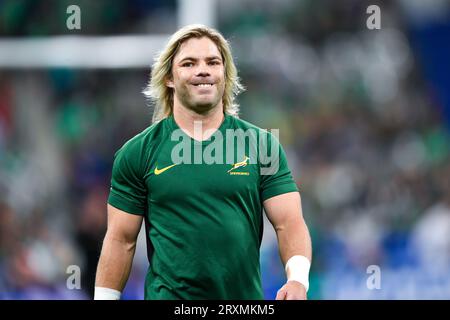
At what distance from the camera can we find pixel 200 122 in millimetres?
4355

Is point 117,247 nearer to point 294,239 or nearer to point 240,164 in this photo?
point 240,164

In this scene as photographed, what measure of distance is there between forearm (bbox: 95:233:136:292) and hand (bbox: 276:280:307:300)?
731 mm

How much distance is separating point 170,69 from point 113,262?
0.93 meters

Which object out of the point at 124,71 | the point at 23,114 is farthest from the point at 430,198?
the point at 23,114

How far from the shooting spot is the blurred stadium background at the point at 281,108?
856 cm

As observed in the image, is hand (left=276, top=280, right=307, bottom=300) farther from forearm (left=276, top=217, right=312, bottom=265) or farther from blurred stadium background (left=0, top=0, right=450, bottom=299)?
blurred stadium background (left=0, top=0, right=450, bottom=299)

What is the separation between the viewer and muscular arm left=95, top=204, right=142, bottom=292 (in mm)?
4289

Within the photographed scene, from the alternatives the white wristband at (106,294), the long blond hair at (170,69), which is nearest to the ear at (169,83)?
the long blond hair at (170,69)

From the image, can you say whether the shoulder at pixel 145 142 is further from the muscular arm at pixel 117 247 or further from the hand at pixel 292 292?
the hand at pixel 292 292

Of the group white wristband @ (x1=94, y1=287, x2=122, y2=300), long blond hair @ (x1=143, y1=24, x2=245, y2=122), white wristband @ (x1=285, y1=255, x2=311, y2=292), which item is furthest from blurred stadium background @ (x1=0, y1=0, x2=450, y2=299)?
white wristband @ (x1=285, y1=255, x2=311, y2=292)

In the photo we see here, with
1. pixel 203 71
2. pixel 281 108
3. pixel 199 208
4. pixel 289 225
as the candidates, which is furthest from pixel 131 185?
pixel 281 108

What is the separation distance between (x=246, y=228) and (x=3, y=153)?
5215mm
